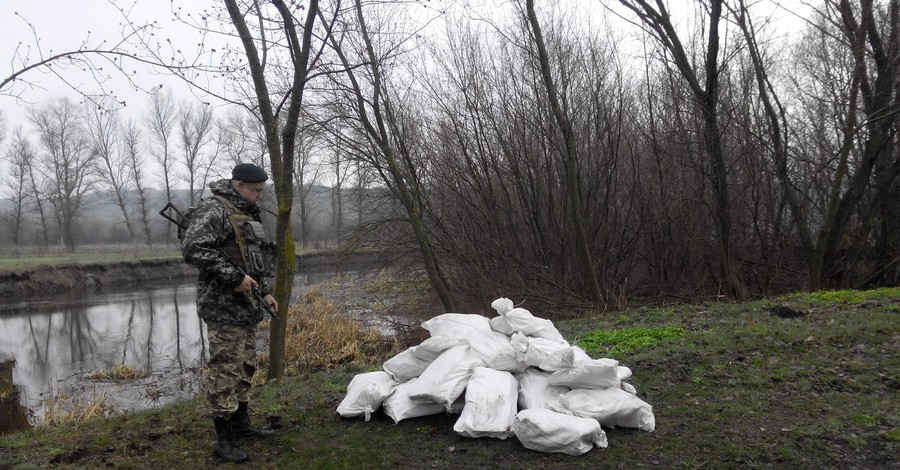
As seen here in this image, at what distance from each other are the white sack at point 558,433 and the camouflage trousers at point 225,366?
1.72 meters

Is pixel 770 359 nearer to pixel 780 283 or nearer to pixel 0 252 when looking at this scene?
pixel 780 283

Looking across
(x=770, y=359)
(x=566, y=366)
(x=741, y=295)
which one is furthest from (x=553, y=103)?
(x=566, y=366)

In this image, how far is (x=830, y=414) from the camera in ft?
12.3

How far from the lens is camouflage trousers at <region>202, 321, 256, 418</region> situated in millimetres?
3537

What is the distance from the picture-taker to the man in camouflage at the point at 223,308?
11.4 feet

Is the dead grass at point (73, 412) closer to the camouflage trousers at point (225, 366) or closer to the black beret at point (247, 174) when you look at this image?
the camouflage trousers at point (225, 366)

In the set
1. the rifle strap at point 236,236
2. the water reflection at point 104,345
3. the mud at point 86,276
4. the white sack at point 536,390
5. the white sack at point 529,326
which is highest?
the rifle strap at point 236,236

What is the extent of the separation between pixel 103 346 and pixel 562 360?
41.4 ft

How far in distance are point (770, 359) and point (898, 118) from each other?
6641 mm

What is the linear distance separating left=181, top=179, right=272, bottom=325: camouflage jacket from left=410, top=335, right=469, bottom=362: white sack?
122cm

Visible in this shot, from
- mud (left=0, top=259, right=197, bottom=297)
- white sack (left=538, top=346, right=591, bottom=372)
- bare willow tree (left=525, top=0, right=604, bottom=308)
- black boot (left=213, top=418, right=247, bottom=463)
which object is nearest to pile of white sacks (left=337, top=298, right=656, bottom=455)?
white sack (left=538, top=346, right=591, bottom=372)

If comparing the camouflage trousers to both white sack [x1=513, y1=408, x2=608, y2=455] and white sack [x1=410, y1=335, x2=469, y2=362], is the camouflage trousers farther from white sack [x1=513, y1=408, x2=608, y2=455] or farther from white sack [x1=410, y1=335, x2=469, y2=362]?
white sack [x1=513, y1=408, x2=608, y2=455]

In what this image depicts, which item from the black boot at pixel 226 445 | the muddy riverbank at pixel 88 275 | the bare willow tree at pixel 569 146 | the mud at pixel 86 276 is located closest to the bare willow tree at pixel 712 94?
the bare willow tree at pixel 569 146

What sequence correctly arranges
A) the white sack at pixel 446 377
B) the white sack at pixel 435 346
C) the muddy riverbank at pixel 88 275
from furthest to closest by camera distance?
the muddy riverbank at pixel 88 275 → the white sack at pixel 435 346 → the white sack at pixel 446 377
